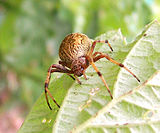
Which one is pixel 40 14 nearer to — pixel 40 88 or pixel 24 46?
pixel 24 46

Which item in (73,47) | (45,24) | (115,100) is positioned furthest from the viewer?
(45,24)

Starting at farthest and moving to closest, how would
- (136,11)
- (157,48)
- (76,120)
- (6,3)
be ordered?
(6,3) → (136,11) → (157,48) → (76,120)

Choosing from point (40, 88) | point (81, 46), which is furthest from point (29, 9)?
point (81, 46)

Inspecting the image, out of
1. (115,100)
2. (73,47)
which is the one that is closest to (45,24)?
(73,47)

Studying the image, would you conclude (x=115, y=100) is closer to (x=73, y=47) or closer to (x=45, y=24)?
(x=73, y=47)

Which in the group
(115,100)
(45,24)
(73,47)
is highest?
(45,24)

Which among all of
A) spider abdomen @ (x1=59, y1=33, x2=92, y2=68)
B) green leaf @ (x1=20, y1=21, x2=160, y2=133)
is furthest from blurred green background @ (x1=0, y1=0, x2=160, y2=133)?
green leaf @ (x1=20, y1=21, x2=160, y2=133)

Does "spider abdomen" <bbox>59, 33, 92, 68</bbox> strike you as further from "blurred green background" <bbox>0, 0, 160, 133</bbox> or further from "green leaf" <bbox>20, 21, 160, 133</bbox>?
"blurred green background" <bbox>0, 0, 160, 133</bbox>
